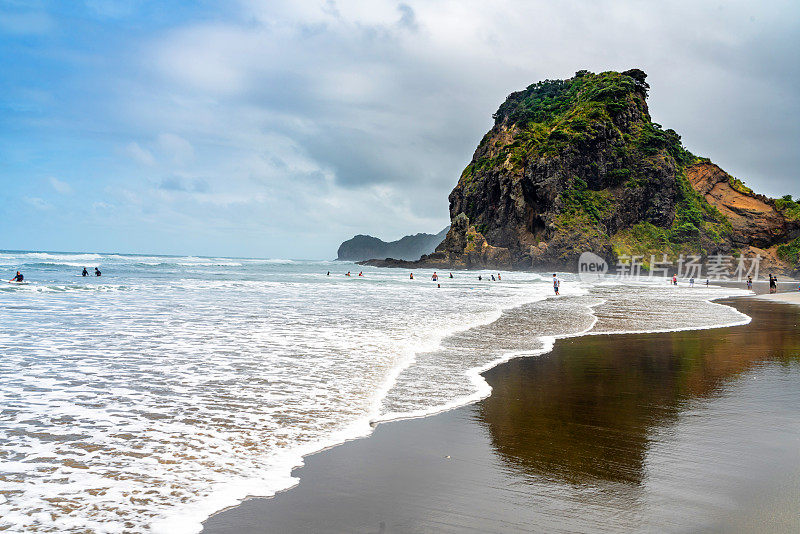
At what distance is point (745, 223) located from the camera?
95125 mm

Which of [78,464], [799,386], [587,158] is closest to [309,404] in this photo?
[78,464]

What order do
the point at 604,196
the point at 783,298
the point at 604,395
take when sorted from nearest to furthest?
the point at 604,395
the point at 783,298
the point at 604,196

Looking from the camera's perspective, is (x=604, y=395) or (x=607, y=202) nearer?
(x=604, y=395)

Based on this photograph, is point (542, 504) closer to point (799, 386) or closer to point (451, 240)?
point (799, 386)

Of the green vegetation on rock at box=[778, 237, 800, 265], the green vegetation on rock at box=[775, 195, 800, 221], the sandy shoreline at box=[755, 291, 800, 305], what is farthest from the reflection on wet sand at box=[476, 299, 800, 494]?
the green vegetation on rock at box=[775, 195, 800, 221]

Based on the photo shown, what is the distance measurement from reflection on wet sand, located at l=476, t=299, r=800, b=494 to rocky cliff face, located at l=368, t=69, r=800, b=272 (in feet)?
248

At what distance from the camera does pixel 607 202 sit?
298ft

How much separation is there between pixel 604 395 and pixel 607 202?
91.8 m

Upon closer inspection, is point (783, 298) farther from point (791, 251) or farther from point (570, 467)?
point (791, 251)

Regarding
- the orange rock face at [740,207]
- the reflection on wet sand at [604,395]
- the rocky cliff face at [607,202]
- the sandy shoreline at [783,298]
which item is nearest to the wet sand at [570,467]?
the reflection on wet sand at [604,395]

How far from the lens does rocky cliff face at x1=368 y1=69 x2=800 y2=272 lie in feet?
288

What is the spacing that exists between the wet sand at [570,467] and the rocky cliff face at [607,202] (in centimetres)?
8100

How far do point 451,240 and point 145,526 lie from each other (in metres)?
101

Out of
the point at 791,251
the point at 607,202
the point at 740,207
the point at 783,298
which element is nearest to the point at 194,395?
the point at 783,298
